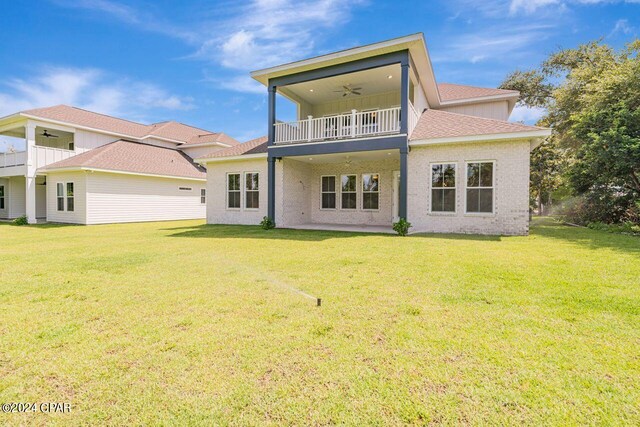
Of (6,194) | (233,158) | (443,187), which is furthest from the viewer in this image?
(6,194)

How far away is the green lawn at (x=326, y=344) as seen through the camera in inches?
75.9

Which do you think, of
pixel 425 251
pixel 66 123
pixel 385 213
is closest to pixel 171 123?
pixel 66 123

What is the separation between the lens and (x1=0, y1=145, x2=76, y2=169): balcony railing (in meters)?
17.2

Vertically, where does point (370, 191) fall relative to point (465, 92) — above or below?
below

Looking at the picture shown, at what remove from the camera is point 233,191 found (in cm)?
1520

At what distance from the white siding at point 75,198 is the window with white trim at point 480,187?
18266mm

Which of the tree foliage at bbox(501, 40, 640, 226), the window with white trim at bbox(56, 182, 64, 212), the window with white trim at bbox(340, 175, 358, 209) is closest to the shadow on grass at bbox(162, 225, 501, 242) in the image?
Result: the window with white trim at bbox(340, 175, 358, 209)

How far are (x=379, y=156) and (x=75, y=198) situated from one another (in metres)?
16.2

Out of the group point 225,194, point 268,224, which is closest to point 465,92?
point 268,224

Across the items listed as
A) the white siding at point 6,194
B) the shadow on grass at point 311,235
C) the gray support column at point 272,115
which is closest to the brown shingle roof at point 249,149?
the gray support column at point 272,115

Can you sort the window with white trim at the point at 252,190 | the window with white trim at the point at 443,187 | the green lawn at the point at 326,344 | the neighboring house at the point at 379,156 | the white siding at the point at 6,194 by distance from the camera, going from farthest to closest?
1. the white siding at the point at 6,194
2. the window with white trim at the point at 252,190
3. the window with white trim at the point at 443,187
4. the neighboring house at the point at 379,156
5. the green lawn at the point at 326,344

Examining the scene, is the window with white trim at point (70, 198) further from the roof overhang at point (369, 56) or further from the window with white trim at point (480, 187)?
the window with white trim at point (480, 187)

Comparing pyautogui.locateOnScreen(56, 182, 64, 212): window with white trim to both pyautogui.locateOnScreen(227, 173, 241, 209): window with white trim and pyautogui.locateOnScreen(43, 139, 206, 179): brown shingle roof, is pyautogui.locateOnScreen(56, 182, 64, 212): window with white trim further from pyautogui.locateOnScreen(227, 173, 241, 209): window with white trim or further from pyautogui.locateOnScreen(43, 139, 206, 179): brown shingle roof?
pyautogui.locateOnScreen(227, 173, 241, 209): window with white trim

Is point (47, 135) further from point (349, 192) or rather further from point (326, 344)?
point (326, 344)
